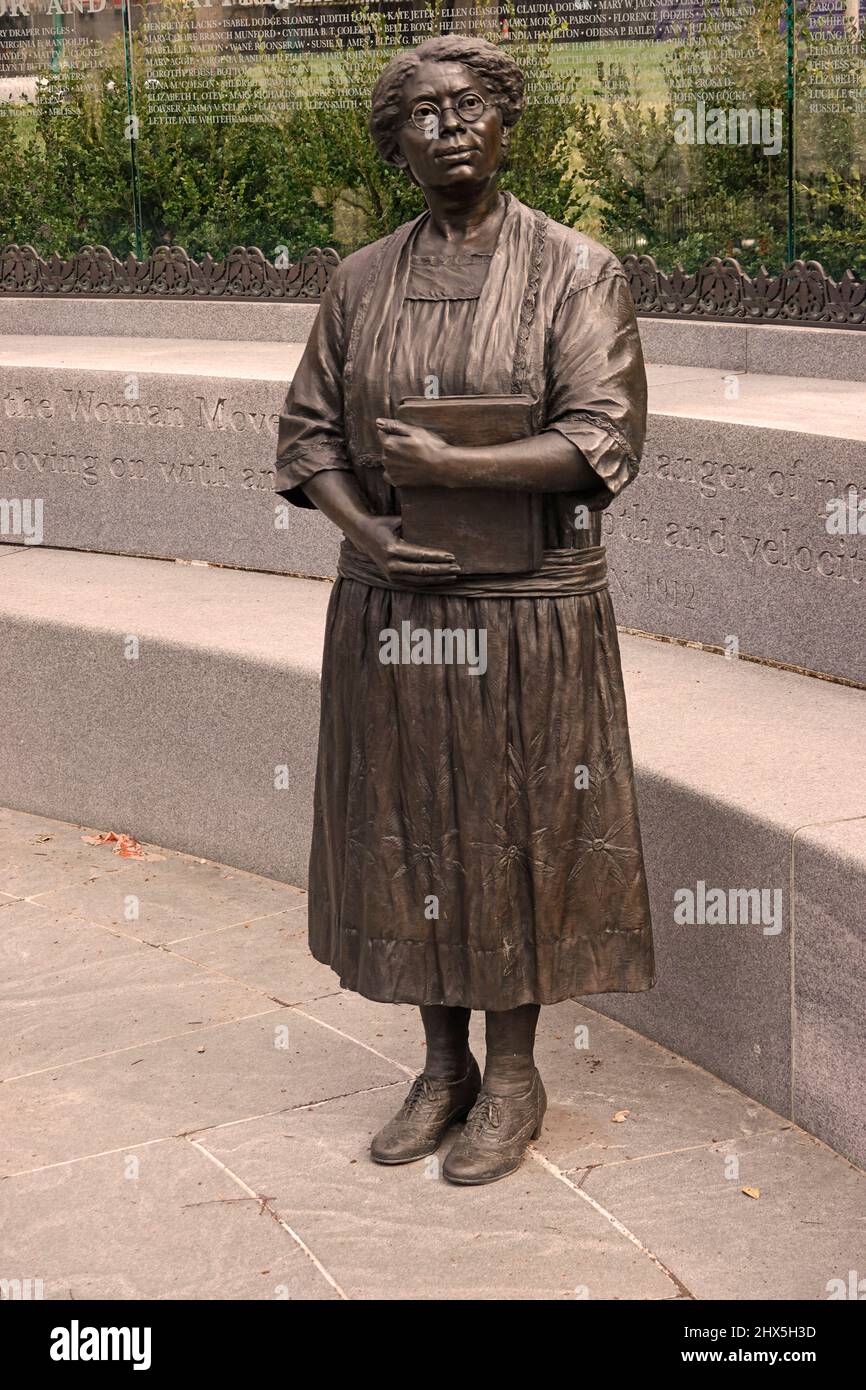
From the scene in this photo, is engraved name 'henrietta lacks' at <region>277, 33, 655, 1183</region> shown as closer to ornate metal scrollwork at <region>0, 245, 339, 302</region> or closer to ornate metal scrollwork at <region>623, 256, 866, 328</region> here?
ornate metal scrollwork at <region>623, 256, 866, 328</region>

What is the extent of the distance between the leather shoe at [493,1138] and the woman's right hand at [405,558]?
1174 mm

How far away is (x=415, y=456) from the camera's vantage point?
3527 millimetres

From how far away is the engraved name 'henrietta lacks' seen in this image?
3574mm

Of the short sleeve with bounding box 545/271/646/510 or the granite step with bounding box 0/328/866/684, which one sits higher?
the short sleeve with bounding box 545/271/646/510

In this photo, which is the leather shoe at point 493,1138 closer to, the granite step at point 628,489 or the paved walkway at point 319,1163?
the paved walkway at point 319,1163

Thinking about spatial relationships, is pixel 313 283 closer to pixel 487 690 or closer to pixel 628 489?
pixel 628 489

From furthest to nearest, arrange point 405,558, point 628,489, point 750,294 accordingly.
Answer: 1. point 750,294
2. point 628,489
3. point 405,558

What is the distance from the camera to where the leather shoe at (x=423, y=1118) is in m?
4.07

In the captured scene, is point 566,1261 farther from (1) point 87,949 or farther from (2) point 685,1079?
(1) point 87,949

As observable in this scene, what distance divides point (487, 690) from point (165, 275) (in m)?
6.31

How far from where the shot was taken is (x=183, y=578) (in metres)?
7.11

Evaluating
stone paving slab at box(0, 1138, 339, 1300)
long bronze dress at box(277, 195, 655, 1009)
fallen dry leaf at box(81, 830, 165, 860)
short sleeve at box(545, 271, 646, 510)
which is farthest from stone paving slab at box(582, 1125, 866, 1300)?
fallen dry leaf at box(81, 830, 165, 860)

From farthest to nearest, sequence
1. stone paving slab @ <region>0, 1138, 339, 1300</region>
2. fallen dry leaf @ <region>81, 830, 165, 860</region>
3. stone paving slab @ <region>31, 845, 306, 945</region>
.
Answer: fallen dry leaf @ <region>81, 830, 165, 860</region> → stone paving slab @ <region>31, 845, 306, 945</region> → stone paving slab @ <region>0, 1138, 339, 1300</region>

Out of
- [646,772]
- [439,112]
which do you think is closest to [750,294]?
[646,772]
